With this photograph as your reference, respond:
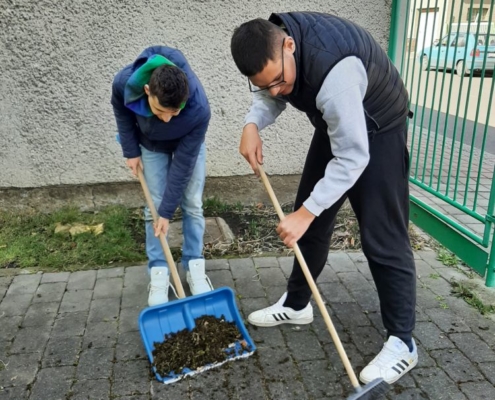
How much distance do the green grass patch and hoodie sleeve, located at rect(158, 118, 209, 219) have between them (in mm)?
972

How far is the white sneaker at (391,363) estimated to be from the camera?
7.62 ft

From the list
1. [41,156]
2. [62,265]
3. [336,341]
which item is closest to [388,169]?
[336,341]

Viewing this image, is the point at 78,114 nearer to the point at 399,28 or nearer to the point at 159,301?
the point at 159,301

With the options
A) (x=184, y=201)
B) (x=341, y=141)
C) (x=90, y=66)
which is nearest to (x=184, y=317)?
(x=184, y=201)

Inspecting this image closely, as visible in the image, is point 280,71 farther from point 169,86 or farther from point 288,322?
point 288,322

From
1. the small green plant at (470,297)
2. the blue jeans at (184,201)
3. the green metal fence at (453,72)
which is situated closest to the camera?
the blue jeans at (184,201)

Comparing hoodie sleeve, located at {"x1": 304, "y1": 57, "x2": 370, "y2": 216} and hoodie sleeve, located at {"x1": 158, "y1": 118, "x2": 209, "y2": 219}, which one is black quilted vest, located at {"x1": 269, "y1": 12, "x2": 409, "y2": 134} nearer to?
hoodie sleeve, located at {"x1": 304, "y1": 57, "x2": 370, "y2": 216}

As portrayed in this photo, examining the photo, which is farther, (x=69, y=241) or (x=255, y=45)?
(x=69, y=241)

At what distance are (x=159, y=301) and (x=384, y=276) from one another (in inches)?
52.5

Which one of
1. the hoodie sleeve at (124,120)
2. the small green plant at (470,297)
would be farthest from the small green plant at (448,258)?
the hoodie sleeve at (124,120)

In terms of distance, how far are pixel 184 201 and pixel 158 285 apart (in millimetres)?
534

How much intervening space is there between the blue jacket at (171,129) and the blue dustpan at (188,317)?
1.63 ft

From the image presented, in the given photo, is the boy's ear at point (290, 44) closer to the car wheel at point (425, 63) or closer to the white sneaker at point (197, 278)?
the white sneaker at point (197, 278)

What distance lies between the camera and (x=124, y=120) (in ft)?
8.75
